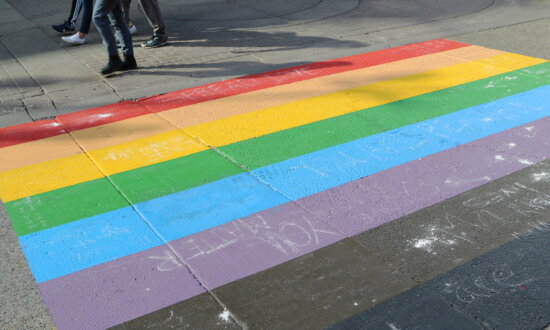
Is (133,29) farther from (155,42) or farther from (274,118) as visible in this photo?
(274,118)

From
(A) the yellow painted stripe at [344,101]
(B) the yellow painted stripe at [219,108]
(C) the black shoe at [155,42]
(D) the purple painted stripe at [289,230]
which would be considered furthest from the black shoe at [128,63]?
(D) the purple painted stripe at [289,230]

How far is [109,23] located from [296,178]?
152 inches

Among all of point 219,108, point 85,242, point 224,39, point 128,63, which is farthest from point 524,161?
point 224,39

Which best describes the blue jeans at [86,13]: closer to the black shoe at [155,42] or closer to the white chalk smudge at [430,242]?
the black shoe at [155,42]

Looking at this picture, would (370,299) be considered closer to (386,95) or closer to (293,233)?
(293,233)

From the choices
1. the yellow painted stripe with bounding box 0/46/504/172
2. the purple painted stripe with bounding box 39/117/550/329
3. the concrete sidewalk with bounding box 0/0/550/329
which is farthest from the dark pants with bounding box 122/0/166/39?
the purple painted stripe with bounding box 39/117/550/329

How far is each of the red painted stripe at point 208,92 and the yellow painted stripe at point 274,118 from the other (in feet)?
1.62

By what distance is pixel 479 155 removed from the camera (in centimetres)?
475

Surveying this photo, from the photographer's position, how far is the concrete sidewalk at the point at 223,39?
22.3 feet

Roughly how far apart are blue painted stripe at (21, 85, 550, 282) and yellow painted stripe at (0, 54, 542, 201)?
70 centimetres

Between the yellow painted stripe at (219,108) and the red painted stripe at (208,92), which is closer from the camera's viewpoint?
the yellow painted stripe at (219,108)

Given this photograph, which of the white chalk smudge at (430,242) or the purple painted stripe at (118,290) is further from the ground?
the white chalk smudge at (430,242)

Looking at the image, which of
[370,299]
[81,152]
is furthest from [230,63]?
[370,299]

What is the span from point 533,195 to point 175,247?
252cm
